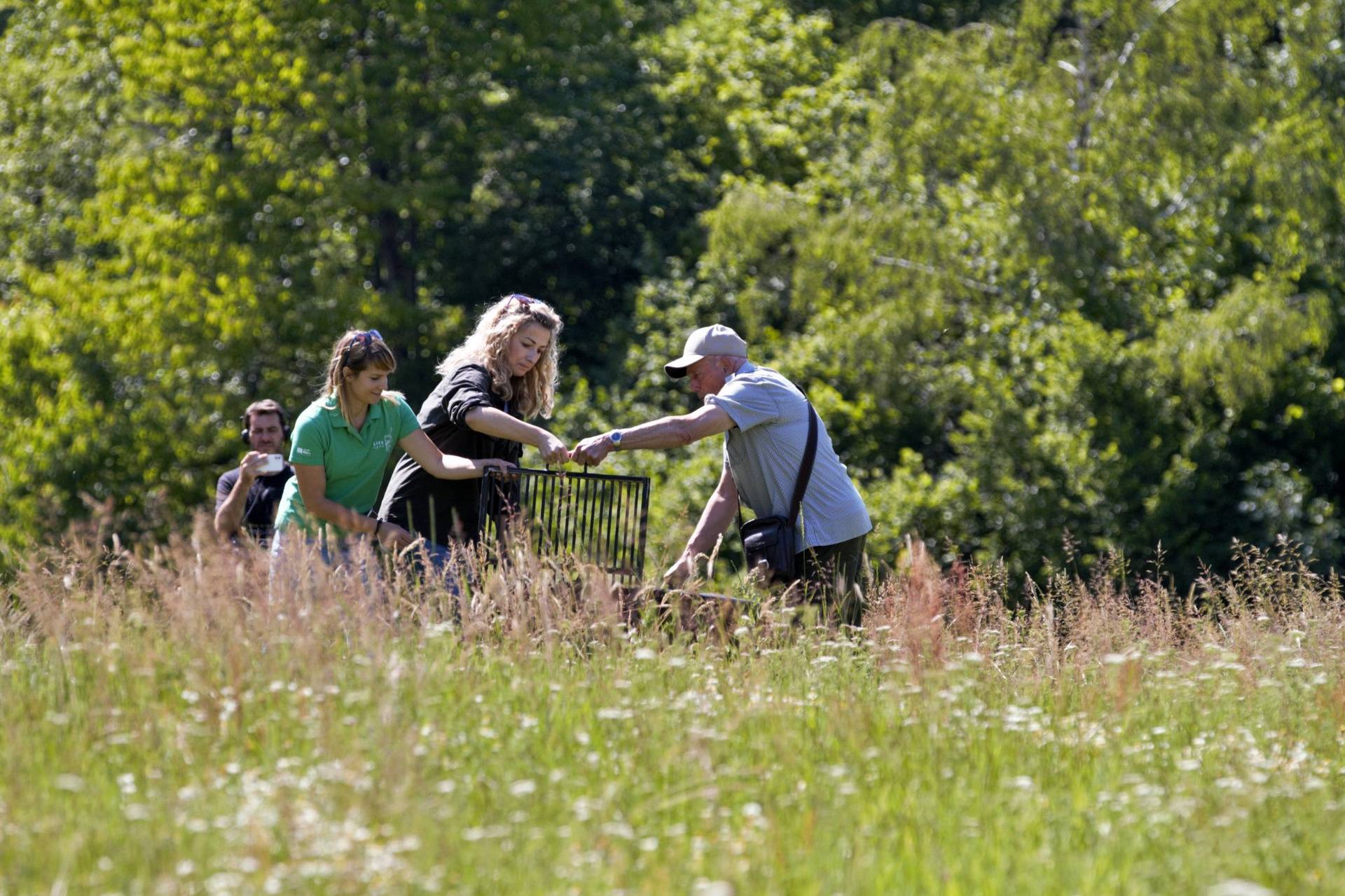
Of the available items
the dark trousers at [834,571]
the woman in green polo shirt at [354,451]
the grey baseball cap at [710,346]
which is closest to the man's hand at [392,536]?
the woman in green polo shirt at [354,451]

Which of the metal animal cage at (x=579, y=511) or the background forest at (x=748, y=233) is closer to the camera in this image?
the metal animal cage at (x=579, y=511)

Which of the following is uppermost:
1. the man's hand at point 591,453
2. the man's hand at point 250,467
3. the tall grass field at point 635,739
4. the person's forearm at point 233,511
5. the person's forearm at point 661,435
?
the person's forearm at point 661,435

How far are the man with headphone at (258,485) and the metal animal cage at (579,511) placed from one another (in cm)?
172

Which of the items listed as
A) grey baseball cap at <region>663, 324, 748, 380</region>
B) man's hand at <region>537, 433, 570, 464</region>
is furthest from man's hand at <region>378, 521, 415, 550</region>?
grey baseball cap at <region>663, 324, 748, 380</region>

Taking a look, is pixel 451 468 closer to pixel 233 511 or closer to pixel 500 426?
pixel 500 426

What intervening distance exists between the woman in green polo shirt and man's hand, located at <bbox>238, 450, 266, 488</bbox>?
35.5 inches

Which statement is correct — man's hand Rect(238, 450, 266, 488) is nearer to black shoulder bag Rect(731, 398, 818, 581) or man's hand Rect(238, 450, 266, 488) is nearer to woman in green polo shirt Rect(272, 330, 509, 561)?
woman in green polo shirt Rect(272, 330, 509, 561)

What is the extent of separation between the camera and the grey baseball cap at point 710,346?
21.5 feet

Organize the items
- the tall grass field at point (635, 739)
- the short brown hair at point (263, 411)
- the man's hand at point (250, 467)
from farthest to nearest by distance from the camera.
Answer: the short brown hair at point (263, 411) < the man's hand at point (250, 467) < the tall grass field at point (635, 739)

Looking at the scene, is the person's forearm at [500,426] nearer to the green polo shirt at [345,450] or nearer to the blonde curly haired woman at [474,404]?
the blonde curly haired woman at [474,404]

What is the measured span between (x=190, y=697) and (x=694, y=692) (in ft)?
4.61

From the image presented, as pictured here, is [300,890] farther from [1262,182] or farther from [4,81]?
[4,81]

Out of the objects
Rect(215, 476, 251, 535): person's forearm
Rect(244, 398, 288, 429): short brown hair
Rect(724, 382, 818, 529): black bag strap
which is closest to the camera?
Rect(724, 382, 818, 529): black bag strap

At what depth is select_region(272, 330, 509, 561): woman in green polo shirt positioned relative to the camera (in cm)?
604
